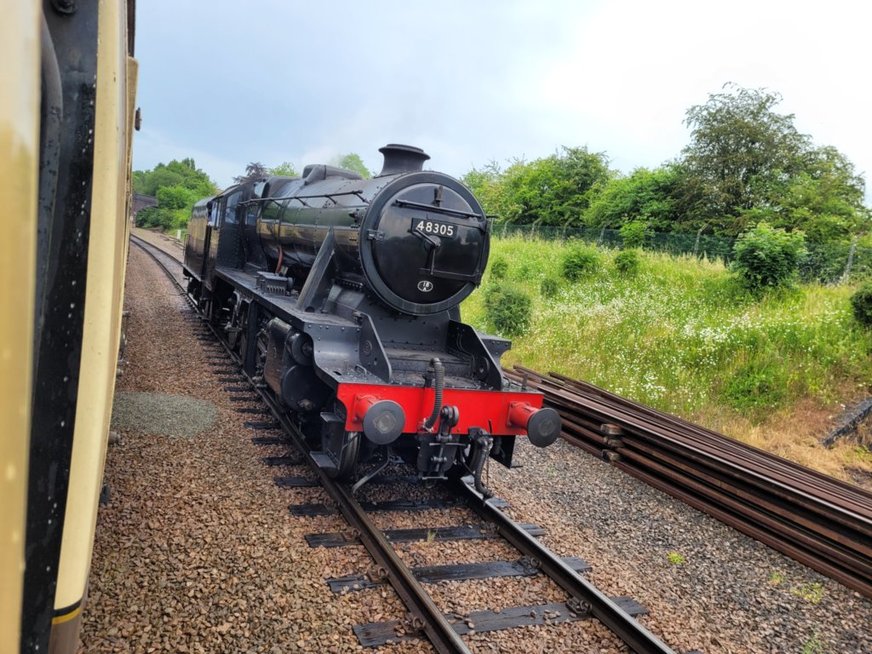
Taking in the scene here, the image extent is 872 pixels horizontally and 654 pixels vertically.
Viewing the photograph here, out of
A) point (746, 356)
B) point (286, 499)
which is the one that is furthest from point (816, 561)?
point (746, 356)

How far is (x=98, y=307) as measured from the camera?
4.96 ft

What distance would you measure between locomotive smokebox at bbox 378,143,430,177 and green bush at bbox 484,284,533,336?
25.0 feet

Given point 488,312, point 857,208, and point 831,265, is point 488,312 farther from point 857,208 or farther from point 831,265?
point 857,208

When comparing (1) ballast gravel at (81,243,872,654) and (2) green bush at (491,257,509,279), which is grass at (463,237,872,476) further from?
(2) green bush at (491,257,509,279)

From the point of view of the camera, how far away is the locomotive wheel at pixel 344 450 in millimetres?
5074

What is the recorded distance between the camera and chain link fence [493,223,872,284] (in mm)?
14570

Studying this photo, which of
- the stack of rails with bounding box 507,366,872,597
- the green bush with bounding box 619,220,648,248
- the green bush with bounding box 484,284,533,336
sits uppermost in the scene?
the green bush with bounding box 619,220,648,248

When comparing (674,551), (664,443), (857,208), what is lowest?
(674,551)

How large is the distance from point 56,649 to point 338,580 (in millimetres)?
2749

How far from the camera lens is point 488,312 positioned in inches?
553

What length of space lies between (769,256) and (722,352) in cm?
351

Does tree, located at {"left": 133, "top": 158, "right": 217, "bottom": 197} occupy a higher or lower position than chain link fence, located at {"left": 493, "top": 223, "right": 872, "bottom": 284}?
higher

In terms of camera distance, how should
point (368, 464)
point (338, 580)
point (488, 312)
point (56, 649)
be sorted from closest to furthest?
point (56, 649), point (338, 580), point (368, 464), point (488, 312)

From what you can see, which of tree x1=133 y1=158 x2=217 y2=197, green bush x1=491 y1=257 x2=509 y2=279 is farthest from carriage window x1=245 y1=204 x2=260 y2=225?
tree x1=133 y1=158 x2=217 y2=197
